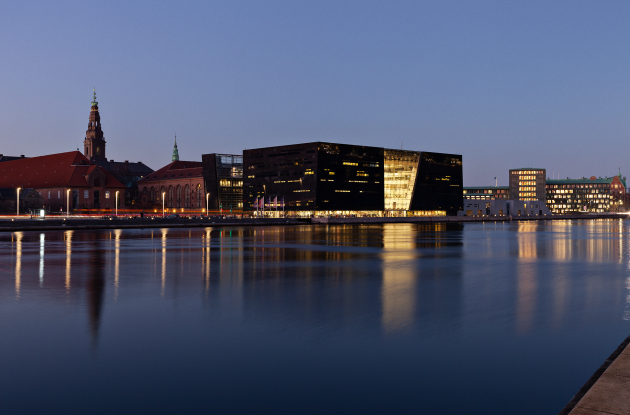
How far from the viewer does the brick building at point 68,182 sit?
16125 centimetres

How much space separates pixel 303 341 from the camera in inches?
513

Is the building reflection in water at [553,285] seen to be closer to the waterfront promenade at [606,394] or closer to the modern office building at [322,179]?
the waterfront promenade at [606,394]

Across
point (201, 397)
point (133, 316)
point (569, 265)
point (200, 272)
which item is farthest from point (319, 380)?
point (569, 265)

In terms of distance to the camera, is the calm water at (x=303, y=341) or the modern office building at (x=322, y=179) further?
the modern office building at (x=322, y=179)

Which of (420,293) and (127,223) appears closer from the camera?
(420,293)

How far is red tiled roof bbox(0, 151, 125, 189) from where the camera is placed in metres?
163

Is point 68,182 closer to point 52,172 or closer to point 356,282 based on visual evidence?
point 52,172

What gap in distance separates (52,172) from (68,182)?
11.2 meters

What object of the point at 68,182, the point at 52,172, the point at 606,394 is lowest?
the point at 606,394

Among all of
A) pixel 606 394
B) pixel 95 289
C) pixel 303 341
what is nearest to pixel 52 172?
pixel 95 289

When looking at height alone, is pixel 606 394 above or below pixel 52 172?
below

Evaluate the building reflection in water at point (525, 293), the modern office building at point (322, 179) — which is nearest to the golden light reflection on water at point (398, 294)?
the building reflection in water at point (525, 293)

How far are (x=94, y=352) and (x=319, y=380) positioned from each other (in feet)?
16.2

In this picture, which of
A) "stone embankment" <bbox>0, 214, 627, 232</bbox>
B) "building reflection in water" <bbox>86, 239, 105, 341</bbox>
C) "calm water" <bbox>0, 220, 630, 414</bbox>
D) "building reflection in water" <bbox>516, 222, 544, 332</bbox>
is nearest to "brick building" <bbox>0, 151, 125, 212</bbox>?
"stone embankment" <bbox>0, 214, 627, 232</bbox>
